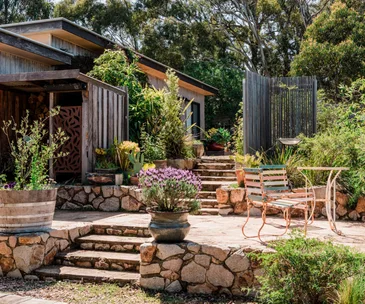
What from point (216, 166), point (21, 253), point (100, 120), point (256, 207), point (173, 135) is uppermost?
point (100, 120)

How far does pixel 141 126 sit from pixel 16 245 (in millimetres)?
5974

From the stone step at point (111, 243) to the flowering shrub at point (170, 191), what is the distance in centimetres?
87

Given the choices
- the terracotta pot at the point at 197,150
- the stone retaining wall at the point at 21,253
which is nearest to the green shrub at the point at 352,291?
the stone retaining wall at the point at 21,253

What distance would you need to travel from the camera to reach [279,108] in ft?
34.9

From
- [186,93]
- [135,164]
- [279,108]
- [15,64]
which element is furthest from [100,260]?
[186,93]

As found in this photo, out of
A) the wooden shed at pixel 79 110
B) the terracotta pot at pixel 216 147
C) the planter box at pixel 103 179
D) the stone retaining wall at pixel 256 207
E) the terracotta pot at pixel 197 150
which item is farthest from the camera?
the terracotta pot at pixel 216 147

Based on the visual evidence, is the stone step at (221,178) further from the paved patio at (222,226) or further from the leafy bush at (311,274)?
the leafy bush at (311,274)

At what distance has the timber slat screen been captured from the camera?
33.4 feet

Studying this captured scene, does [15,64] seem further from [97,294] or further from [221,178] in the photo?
[97,294]

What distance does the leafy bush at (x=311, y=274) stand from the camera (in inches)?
162

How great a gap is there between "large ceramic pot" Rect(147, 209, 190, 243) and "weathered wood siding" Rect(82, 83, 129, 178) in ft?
13.6

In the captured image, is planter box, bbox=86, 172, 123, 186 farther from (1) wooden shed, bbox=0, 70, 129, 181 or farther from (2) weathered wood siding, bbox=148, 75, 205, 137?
(2) weathered wood siding, bbox=148, 75, 205, 137

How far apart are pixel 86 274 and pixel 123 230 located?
1.10 metres

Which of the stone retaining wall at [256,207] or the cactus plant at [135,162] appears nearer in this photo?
the stone retaining wall at [256,207]
